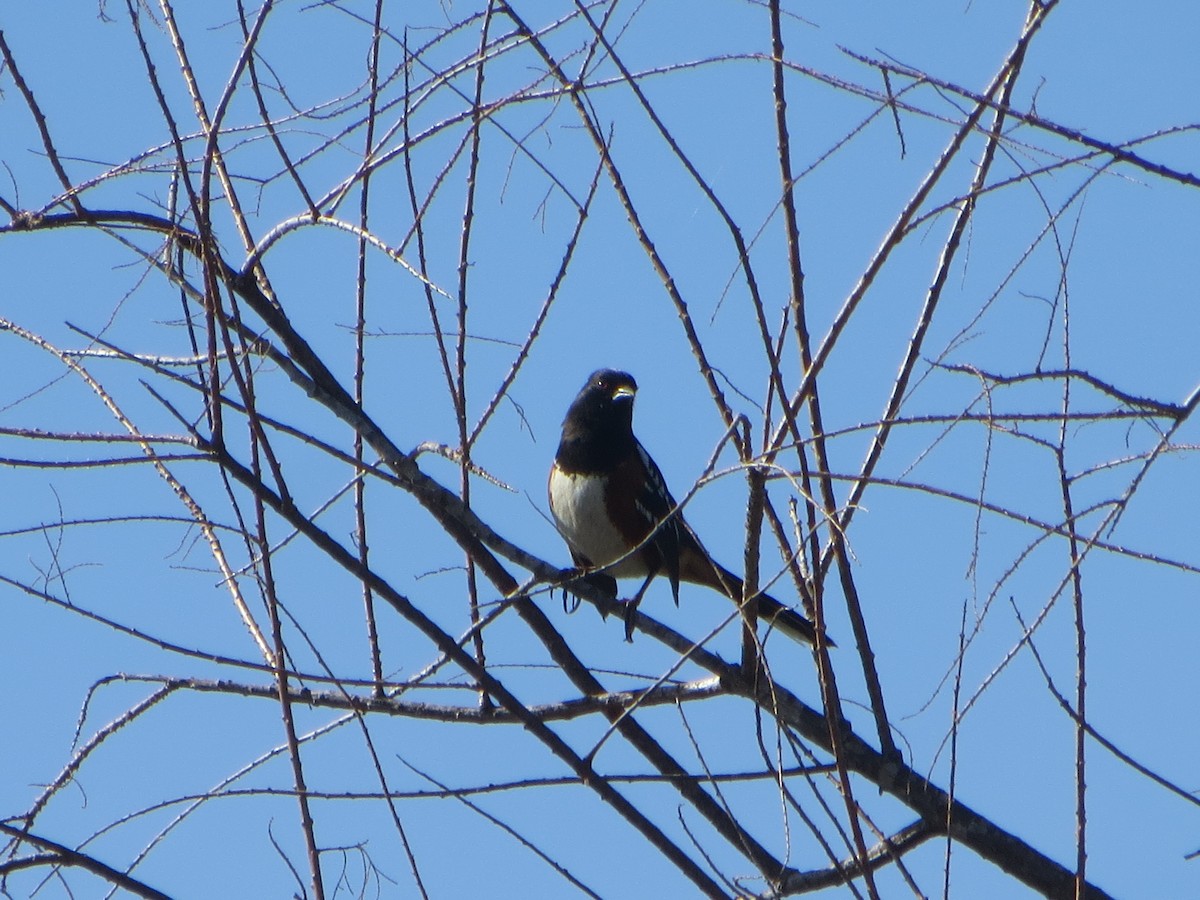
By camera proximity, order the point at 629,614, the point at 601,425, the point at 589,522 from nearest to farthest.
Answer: the point at 629,614
the point at 589,522
the point at 601,425

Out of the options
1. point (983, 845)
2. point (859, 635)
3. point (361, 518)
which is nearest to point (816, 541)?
point (859, 635)

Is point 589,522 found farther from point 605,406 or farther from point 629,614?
point 629,614

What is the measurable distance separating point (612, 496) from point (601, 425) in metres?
0.26

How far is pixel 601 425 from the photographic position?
4668 millimetres

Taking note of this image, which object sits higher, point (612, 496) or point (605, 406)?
point (605, 406)

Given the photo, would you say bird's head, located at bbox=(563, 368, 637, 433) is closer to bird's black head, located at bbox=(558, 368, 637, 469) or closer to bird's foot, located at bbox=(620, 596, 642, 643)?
bird's black head, located at bbox=(558, 368, 637, 469)

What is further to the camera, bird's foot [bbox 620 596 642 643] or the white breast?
the white breast

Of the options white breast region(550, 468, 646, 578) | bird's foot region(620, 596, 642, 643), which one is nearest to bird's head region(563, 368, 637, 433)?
white breast region(550, 468, 646, 578)

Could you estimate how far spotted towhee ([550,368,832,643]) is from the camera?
14.9 feet

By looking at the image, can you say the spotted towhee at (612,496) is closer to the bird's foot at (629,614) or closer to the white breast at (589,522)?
the white breast at (589,522)

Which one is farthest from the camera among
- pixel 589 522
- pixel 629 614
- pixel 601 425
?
pixel 601 425

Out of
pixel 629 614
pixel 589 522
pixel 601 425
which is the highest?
pixel 601 425

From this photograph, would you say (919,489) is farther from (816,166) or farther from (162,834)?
(162,834)

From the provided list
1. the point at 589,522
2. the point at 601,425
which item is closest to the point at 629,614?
the point at 589,522
